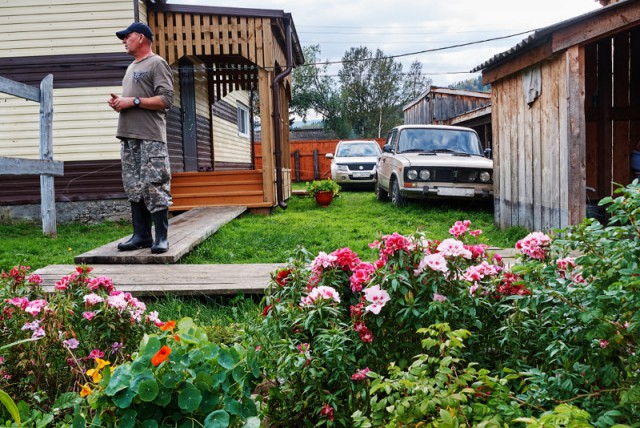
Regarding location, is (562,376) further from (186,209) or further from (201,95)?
(201,95)

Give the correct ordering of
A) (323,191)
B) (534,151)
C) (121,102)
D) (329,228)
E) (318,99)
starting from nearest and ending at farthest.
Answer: (121,102)
(534,151)
(329,228)
(323,191)
(318,99)

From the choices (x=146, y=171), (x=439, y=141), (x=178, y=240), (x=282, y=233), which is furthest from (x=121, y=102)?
(x=439, y=141)

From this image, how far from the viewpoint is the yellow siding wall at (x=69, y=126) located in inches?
410

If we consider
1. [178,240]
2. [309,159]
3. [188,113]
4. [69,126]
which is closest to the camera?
[178,240]

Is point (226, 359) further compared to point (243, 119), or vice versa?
point (243, 119)

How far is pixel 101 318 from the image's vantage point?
2.70 meters

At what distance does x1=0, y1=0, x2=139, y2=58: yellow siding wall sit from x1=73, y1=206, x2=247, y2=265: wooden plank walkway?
11.4ft

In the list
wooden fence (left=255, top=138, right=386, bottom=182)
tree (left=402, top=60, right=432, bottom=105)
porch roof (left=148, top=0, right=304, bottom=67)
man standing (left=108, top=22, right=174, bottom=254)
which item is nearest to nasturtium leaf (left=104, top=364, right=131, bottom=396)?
man standing (left=108, top=22, right=174, bottom=254)

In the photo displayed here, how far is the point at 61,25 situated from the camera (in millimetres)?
10383

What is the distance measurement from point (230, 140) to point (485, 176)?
10896 mm

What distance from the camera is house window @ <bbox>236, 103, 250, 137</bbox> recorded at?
2158cm

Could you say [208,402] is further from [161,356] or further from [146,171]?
[146,171]

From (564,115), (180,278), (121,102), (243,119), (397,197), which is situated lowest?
(180,278)

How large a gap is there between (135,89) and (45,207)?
13.7 ft
